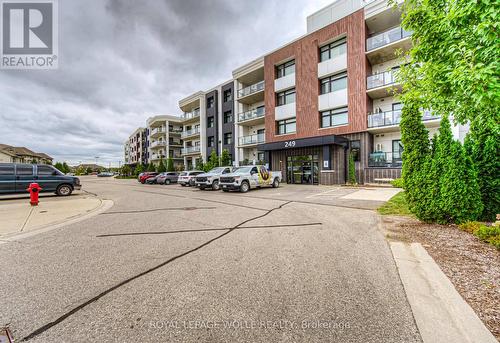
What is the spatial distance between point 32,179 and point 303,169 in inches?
795

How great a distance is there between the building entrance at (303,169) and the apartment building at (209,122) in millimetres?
10633

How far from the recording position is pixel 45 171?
13977mm

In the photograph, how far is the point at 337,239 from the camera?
16.5 feet

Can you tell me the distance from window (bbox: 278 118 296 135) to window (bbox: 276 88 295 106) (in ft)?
6.38

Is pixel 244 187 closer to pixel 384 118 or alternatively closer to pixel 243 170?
pixel 243 170

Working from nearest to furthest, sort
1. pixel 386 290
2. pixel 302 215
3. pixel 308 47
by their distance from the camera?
pixel 386 290
pixel 302 215
pixel 308 47

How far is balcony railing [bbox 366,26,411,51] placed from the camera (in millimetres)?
16928

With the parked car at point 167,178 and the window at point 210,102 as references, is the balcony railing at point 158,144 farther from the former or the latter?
the parked car at point 167,178

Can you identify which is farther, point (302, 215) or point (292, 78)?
point (292, 78)

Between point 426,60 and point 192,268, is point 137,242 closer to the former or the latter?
point 192,268

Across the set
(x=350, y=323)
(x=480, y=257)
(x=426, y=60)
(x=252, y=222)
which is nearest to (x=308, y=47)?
(x=426, y=60)

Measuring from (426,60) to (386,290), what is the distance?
4.73 meters

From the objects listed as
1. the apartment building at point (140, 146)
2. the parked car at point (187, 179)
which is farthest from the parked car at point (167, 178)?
the apartment building at point (140, 146)

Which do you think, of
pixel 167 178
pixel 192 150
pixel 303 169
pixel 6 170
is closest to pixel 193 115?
pixel 192 150
